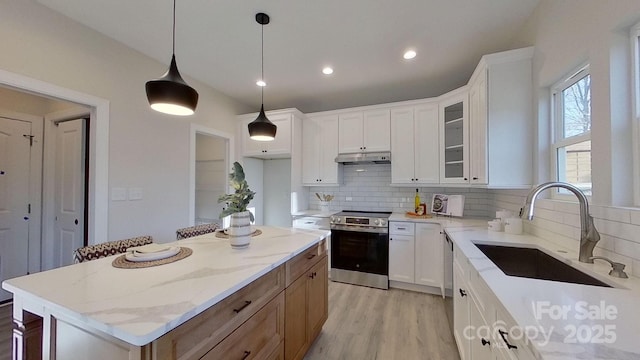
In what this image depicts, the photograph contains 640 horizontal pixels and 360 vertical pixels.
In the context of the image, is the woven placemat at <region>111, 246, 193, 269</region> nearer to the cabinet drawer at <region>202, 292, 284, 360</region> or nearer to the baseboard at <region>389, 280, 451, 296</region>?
the cabinet drawer at <region>202, 292, 284, 360</region>

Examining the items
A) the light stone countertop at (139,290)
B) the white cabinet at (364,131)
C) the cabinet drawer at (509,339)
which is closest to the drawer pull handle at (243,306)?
the light stone countertop at (139,290)

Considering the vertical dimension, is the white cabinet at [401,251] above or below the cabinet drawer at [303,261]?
below

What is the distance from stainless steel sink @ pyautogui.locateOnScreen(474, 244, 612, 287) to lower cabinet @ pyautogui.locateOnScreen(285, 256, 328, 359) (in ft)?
4.09

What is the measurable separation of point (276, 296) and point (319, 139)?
2715 mm

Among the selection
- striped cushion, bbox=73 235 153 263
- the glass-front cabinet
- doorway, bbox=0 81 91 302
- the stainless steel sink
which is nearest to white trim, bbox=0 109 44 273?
doorway, bbox=0 81 91 302

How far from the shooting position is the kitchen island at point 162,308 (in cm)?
77

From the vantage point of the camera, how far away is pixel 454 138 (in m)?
2.98

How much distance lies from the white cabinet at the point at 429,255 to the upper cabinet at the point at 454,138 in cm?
66

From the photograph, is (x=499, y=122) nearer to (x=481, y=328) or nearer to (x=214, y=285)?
(x=481, y=328)

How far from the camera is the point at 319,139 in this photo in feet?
12.4

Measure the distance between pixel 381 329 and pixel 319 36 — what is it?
2784 millimetres

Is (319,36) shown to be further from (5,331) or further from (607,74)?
(5,331)

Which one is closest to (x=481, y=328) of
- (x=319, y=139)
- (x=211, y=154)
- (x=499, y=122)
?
(x=499, y=122)

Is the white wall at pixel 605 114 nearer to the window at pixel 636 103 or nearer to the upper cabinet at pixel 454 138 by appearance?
the window at pixel 636 103
